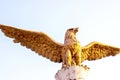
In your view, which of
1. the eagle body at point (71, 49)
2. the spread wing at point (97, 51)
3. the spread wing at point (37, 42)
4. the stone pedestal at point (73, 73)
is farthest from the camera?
the spread wing at point (97, 51)

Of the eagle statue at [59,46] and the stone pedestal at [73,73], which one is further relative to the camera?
the eagle statue at [59,46]

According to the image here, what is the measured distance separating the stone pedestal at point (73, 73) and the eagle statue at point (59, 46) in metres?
0.48

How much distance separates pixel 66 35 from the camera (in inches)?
618

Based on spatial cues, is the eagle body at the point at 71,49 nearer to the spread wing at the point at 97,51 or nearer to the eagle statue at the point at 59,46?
the eagle statue at the point at 59,46

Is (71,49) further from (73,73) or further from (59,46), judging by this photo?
(73,73)

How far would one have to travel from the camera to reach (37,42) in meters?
16.6

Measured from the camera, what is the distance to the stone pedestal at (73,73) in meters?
14.5

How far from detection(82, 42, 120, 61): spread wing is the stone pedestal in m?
1.60

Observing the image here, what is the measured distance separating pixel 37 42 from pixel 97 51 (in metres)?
2.41

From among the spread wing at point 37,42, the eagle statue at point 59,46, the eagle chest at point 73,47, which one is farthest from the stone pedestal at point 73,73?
the spread wing at point 37,42

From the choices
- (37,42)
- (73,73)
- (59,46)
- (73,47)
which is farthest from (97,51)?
(73,73)

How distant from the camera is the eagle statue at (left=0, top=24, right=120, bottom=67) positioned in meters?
15.5

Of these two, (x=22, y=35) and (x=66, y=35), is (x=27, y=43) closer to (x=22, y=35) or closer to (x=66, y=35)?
(x=22, y=35)

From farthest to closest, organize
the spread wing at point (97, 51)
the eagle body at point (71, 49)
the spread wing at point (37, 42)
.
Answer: the spread wing at point (97, 51) < the spread wing at point (37, 42) < the eagle body at point (71, 49)
